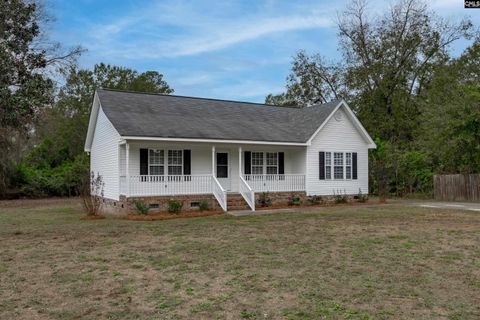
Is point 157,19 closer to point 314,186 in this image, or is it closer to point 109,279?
point 314,186

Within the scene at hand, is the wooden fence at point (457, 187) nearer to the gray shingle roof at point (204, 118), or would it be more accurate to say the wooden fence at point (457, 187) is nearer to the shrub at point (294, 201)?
the gray shingle roof at point (204, 118)

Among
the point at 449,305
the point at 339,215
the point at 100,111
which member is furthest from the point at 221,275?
the point at 100,111

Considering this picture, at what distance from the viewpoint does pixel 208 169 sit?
19656 millimetres

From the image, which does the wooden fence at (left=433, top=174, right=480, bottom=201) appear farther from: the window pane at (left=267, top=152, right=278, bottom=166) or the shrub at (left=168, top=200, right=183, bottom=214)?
the shrub at (left=168, top=200, right=183, bottom=214)

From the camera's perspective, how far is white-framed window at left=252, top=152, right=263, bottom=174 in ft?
68.4

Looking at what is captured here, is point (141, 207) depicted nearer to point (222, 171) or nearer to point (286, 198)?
point (222, 171)

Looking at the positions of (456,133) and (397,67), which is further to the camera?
(397,67)

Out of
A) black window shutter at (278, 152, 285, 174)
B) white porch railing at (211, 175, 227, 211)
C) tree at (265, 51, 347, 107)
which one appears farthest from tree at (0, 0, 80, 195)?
tree at (265, 51, 347, 107)

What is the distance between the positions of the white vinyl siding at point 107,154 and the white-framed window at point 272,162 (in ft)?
23.8

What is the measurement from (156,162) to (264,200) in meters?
5.13

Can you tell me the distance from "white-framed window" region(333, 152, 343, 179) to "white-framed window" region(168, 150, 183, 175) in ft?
26.1

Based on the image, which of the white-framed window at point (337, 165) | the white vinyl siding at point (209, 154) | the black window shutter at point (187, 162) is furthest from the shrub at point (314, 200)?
the black window shutter at point (187, 162)

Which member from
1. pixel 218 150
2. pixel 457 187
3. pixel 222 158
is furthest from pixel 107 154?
pixel 457 187

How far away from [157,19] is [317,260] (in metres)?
11.9
